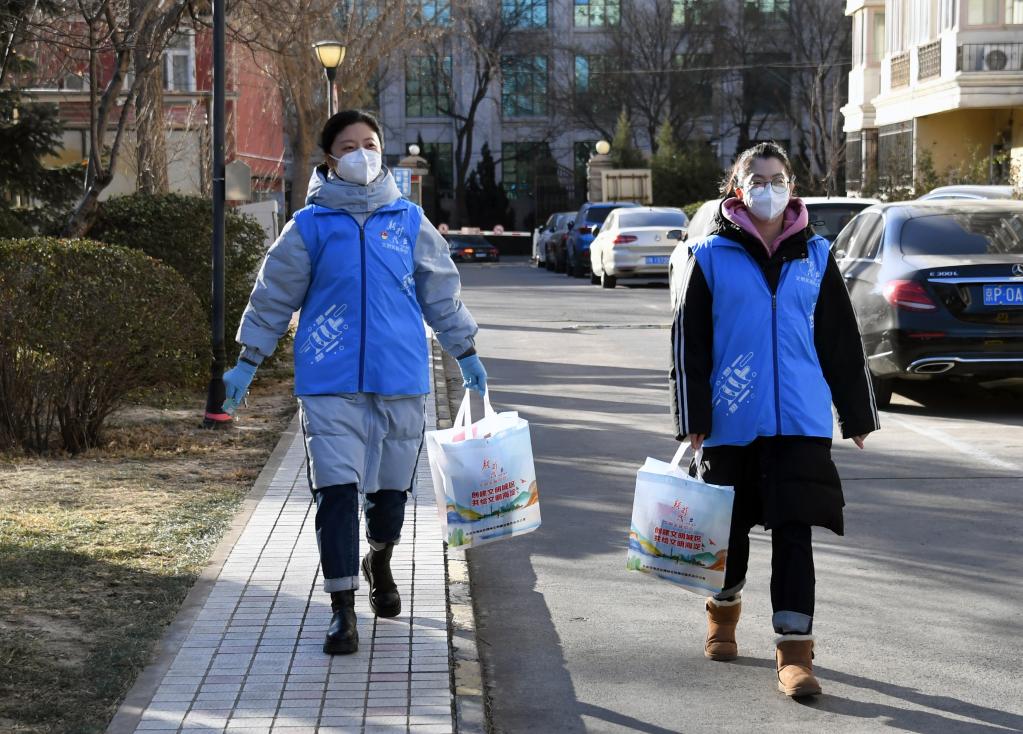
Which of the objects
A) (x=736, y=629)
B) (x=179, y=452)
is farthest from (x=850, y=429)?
(x=179, y=452)

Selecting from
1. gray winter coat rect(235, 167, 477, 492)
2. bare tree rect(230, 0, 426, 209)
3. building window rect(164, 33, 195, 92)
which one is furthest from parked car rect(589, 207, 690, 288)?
gray winter coat rect(235, 167, 477, 492)

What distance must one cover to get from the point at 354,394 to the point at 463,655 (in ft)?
3.13

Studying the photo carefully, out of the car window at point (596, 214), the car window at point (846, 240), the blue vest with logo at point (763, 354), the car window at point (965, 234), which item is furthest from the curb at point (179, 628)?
the car window at point (596, 214)

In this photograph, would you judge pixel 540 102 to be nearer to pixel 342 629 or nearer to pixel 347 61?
pixel 347 61

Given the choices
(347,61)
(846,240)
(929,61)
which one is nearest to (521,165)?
(929,61)

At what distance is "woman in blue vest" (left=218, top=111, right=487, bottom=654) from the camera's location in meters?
5.50

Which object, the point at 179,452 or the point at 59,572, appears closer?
the point at 59,572

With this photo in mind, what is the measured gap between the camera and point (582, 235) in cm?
3853

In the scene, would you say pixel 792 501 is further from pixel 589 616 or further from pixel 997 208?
pixel 997 208

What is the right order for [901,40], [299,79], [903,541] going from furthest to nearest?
1. [901,40]
2. [299,79]
3. [903,541]

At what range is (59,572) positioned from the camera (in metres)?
6.89

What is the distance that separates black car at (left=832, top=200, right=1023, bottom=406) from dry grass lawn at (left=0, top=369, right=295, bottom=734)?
443 centimetres

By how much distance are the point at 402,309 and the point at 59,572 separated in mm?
2265

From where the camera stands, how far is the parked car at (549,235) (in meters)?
44.1
